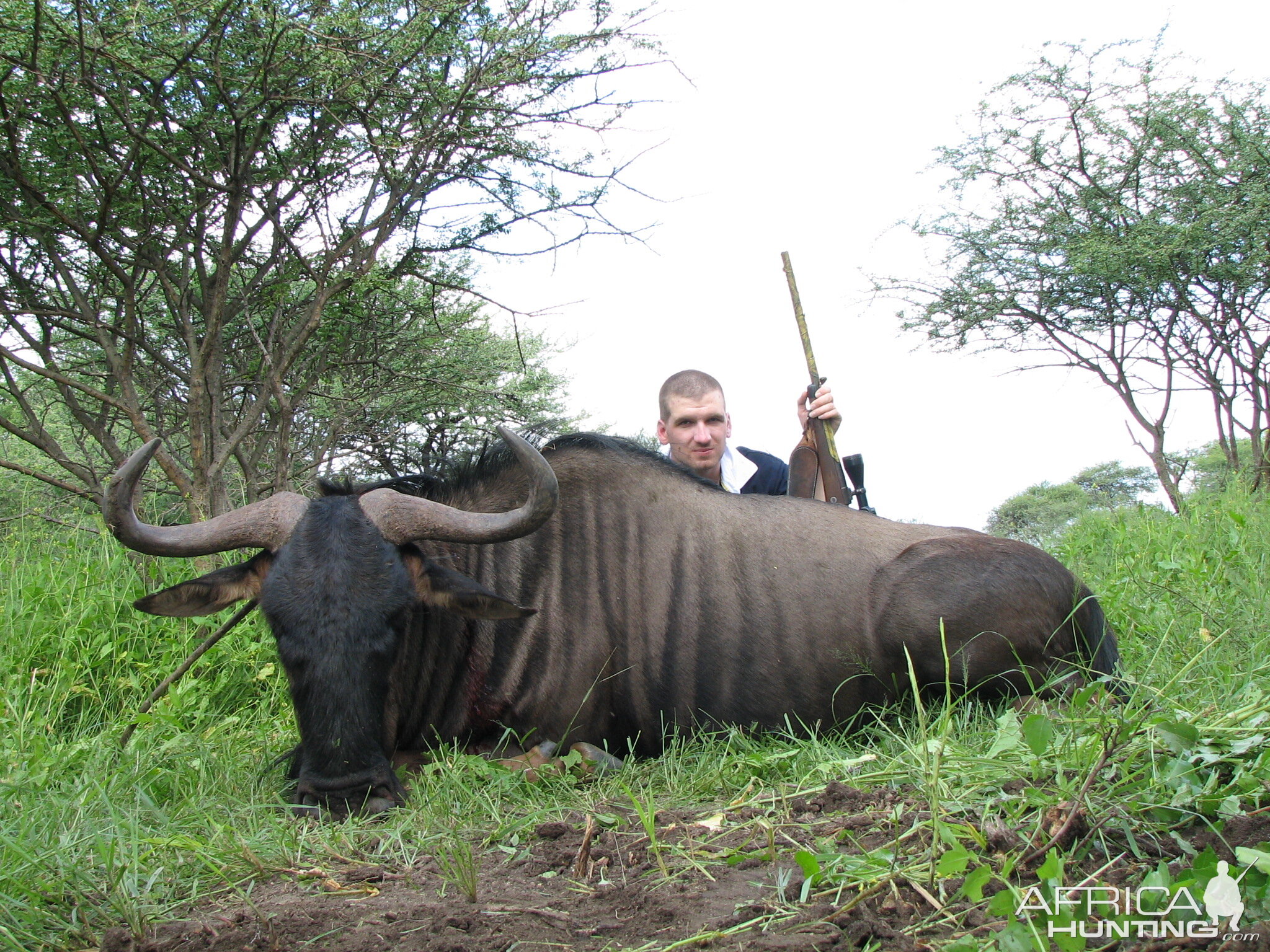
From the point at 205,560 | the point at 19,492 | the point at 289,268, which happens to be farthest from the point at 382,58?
the point at 19,492

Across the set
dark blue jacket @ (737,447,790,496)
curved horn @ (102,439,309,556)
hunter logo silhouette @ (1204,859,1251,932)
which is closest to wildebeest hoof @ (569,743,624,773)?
curved horn @ (102,439,309,556)

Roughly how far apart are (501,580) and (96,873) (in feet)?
6.46

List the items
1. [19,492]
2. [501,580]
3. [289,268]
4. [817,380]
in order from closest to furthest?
[501,580], [817,380], [289,268], [19,492]

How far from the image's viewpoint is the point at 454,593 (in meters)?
3.67

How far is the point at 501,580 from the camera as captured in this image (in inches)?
160

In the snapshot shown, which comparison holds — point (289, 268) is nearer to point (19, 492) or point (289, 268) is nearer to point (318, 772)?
point (318, 772)

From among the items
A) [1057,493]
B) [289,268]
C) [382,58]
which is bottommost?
[1057,493]

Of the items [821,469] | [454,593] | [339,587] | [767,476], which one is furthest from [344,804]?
[767,476]

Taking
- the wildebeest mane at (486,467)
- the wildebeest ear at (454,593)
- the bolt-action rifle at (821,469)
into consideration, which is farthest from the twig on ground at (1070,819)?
the bolt-action rifle at (821,469)

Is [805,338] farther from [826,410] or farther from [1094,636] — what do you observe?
[1094,636]

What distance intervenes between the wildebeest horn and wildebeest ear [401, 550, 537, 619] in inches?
4.1

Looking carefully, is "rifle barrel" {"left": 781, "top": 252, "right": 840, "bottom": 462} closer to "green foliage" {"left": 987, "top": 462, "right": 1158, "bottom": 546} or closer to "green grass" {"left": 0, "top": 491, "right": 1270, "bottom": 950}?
"green grass" {"left": 0, "top": 491, "right": 1270, "bottom": 950}

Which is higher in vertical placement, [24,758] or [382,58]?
[382,58]

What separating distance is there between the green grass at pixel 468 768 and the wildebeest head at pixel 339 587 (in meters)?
0.22
